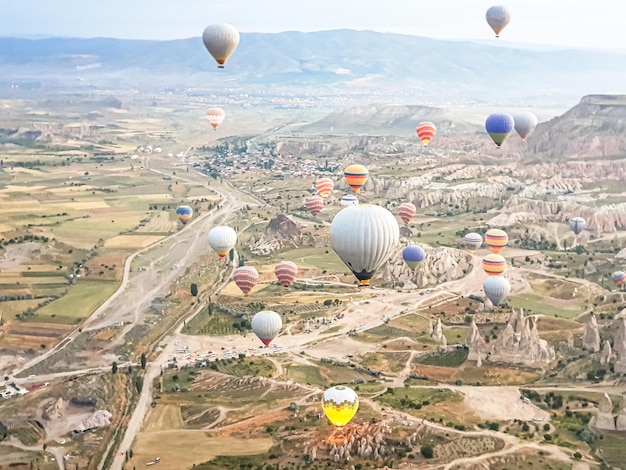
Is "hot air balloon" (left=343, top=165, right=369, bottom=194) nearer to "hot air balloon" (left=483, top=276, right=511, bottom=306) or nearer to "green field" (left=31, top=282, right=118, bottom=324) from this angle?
"hot air balloon" (left=483, top=276, right=511, bottom=306)

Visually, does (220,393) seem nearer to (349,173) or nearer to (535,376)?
(535,376)

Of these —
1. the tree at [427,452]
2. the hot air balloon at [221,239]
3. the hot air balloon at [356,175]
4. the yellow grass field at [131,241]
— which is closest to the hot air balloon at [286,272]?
the hot air balloon at [221,239]

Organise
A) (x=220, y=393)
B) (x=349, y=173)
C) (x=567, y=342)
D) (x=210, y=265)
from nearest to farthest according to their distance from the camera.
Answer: (x=220, y=393), (x=567, y=342), (x=349, y=173), (x=210, y=265)

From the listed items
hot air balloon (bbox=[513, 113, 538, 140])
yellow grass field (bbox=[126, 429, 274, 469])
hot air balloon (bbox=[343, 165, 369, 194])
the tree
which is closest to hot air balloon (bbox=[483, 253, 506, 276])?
hot air balloon (bbox=[343, 165, 369, 194])

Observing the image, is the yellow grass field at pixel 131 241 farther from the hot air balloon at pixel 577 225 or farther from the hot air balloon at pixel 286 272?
the hot air balloon at pixel 577 225

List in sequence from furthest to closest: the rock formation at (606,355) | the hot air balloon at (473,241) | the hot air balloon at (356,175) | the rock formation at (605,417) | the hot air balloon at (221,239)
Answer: the hot air balloon at (473,241) → the hot air balloon at (356,175) → the hot air balloon at (221,239) → the rock formation at (606,355) → the rock formation at (605,417)

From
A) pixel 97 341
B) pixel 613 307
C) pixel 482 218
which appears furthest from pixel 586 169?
pixel 97 341

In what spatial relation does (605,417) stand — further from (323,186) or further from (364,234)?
(323,186)
